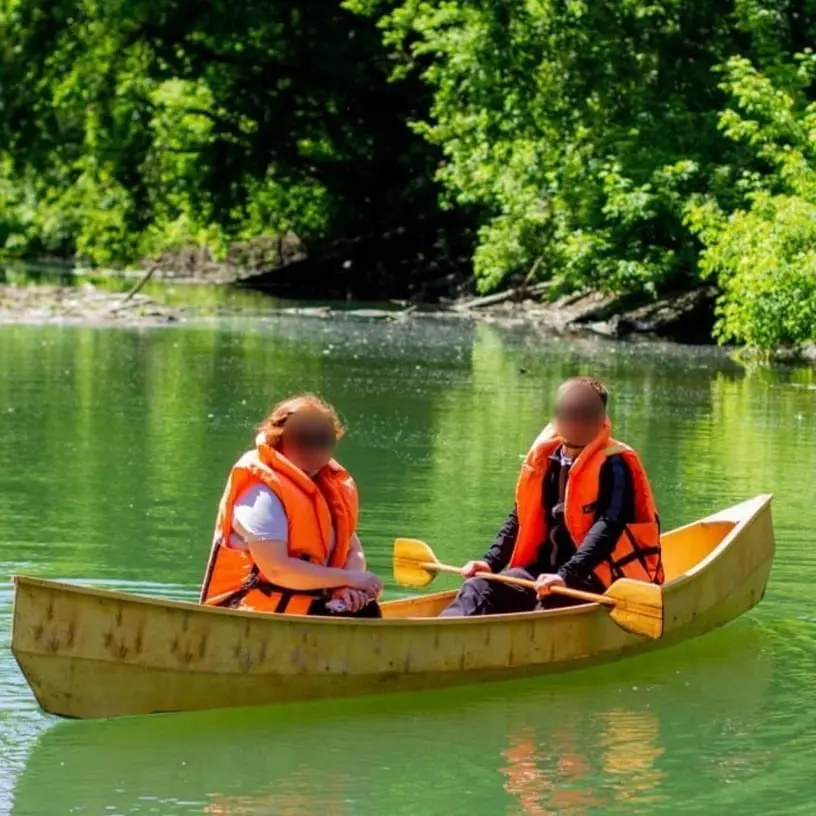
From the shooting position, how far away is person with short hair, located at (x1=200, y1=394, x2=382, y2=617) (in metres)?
6.91

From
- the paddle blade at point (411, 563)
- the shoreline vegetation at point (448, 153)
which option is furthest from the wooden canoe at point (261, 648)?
the shoreline vegetation at point (448, 153)

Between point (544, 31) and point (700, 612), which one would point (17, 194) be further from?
point (700, 612)

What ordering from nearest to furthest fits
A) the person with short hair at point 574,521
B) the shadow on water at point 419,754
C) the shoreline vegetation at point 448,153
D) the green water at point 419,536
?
the shadow on water at point 419,754
the green water at point 419,536
the person with short hair at point 574,521
the shoreline vegetation at point 448,153

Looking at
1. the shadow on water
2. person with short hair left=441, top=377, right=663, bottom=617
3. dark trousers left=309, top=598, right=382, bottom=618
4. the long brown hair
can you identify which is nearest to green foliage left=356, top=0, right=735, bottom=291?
person with short hair left=441, top=377, right=663, bottom=617

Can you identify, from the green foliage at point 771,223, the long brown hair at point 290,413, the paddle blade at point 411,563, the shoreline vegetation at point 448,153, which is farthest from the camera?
the shoreline vegetation at point 448,153

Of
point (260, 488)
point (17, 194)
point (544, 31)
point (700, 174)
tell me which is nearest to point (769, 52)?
point (700, 174)

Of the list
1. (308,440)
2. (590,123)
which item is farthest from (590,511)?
(590,123)

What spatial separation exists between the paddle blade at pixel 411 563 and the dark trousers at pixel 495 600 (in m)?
0.72

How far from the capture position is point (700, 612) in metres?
8.66

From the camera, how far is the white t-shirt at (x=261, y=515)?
6.91 metres

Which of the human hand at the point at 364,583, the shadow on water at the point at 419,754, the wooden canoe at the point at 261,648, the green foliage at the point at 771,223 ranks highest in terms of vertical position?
the green foliage at the point at 771,223

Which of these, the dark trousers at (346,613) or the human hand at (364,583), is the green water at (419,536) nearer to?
the dark trousers at (346,613)

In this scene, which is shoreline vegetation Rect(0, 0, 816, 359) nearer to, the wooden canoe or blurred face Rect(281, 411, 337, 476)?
the wooden canoe

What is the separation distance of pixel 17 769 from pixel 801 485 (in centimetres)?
774
